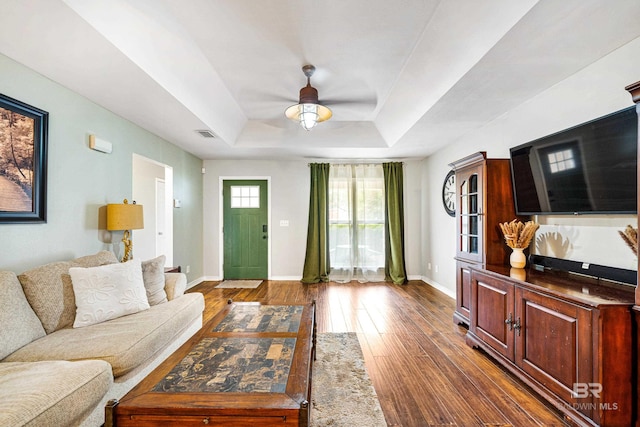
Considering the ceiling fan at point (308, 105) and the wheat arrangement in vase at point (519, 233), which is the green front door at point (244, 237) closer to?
the ceiling fan at point (308, 105)

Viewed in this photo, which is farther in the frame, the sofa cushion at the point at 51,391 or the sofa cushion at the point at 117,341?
the sofa cushion at the point at 117,341

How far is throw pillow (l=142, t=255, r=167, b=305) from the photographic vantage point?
256cm

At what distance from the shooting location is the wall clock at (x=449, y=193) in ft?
14.2

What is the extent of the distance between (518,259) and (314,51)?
102 inches

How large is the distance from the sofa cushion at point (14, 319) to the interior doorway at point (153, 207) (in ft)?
8.31

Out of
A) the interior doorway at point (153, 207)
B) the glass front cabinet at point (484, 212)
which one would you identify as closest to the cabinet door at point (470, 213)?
the glass front cabinet at point (484, 212)

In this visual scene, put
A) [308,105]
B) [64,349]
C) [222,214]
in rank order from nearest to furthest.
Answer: [64,349] < [308,105] < [222,214]

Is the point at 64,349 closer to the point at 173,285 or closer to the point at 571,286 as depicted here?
the point at 173,285

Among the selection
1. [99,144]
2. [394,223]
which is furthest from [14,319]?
[394,223]

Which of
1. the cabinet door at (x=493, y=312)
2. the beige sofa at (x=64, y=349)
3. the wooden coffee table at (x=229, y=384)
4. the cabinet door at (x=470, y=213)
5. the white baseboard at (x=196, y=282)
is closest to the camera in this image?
the wooden coffee table at (x=229, y=384)

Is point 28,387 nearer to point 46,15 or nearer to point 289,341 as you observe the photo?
point 289,341

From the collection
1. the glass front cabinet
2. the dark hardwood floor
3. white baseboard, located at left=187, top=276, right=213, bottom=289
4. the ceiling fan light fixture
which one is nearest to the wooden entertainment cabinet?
the dark hardwood floor

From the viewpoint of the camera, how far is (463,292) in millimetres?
3133

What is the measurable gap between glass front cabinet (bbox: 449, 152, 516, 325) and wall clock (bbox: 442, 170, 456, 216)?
1.23m
